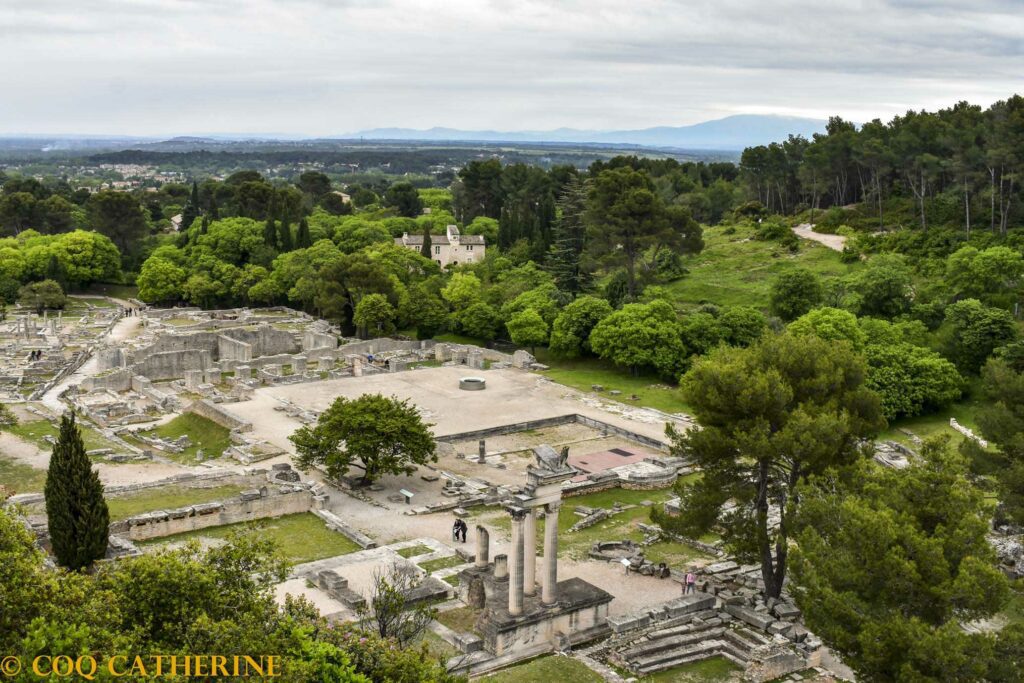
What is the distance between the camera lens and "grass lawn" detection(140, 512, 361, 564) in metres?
31.7

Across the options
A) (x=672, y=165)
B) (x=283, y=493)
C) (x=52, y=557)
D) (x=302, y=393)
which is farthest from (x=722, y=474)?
(x=672, y=165)

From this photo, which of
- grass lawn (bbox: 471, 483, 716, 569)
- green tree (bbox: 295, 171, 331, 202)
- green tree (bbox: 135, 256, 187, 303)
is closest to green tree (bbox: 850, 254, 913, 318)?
grass lawn (bbox: 471, 483, 716, 569)

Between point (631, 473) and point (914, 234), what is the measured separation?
134 feet

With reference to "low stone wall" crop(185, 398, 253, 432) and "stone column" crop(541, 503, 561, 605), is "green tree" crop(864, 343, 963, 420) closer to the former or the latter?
"stone column" crop(541, 503, 561, 605)

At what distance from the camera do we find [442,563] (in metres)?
30.9

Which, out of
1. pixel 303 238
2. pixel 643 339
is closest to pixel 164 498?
pixel 643 339

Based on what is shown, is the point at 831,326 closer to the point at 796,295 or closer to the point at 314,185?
the point at 796,295

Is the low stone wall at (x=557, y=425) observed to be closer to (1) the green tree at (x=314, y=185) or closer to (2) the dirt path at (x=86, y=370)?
(2) the dirt path at (x=86, y=370)

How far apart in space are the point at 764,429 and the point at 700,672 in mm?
6595

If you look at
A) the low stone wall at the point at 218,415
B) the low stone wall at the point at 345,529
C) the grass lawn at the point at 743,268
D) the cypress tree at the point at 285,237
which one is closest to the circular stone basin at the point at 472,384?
the low stone wall at the point at 218,415

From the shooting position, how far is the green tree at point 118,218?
99.2 meters

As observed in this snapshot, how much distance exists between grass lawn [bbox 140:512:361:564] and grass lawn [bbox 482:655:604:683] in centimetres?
998

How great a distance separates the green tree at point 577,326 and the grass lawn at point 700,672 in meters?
37.8

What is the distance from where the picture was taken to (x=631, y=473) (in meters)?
40.1
